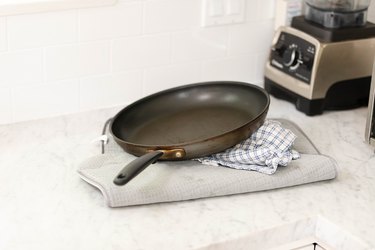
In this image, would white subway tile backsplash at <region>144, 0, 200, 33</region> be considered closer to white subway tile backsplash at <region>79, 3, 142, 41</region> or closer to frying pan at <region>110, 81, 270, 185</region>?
white subway tile backsplash at <region>79, 3, 142, 41</region>

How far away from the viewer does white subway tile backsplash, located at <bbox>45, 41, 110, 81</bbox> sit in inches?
66.8

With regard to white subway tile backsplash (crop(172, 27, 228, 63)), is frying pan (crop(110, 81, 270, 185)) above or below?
below

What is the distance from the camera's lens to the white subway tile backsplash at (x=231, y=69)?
1914 mm

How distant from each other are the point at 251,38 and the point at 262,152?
571 millimetres

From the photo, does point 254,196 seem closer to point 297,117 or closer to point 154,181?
point 154,181

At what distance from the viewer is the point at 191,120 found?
1643 millimetres

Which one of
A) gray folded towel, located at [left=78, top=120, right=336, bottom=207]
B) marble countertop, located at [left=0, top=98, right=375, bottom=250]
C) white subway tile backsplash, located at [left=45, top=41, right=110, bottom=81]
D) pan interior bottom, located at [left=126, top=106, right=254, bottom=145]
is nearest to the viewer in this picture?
marble countertop, located at [left=0, top=98, right=375, bottom=250]

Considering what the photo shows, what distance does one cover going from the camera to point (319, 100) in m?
1.79

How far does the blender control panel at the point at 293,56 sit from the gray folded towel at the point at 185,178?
1.08 ft

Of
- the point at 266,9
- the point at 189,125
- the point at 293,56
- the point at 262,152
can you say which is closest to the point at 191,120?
the point at 189,125

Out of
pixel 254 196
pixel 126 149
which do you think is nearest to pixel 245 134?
pixel 254 196

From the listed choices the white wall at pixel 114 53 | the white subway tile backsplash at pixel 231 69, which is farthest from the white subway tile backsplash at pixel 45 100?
the white subway tile backsplash at pixel 231 69

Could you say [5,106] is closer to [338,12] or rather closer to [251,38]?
[251,38]

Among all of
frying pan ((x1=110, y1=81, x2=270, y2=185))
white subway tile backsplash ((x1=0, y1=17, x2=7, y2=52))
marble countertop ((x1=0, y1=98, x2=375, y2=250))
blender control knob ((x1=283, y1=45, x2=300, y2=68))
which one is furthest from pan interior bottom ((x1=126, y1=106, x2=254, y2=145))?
white subway tile backsplash ((x1=0, y1=17, x2=7, y2=52))
